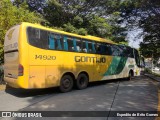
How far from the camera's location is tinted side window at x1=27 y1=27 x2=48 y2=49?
30.3 ft

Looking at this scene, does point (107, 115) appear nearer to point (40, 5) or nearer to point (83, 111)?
point (83, 111)

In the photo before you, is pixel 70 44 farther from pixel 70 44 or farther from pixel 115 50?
pixel 115 50

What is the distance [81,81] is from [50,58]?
2871 mm

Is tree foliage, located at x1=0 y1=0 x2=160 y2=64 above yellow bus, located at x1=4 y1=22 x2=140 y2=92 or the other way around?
above

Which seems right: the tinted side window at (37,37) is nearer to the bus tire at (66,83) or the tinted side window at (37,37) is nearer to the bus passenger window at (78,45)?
the bus tire at (66,83)

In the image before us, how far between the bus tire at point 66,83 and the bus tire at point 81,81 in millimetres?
575

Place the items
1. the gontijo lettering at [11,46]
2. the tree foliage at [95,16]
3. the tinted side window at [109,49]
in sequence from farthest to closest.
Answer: the tree foliage at [95,16] → the tinted side window at [109,49] → the gontijo lettering at [11,46]

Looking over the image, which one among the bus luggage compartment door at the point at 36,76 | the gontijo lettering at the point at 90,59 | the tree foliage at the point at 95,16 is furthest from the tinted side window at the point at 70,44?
the tree foliage at the point at 95,16

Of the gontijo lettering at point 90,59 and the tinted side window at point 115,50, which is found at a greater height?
the tinted side window at point 115,50

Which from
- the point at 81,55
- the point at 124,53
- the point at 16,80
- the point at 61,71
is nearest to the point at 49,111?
the point at 16,80

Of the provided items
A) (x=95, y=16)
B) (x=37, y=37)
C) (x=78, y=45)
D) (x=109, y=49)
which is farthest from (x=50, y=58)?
(x=95, y=16)

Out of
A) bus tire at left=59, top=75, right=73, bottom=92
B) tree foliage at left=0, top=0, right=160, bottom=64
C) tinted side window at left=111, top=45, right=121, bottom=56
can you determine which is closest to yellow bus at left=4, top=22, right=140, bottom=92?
bus tire at left=59, top=75, right=73, bottom=92

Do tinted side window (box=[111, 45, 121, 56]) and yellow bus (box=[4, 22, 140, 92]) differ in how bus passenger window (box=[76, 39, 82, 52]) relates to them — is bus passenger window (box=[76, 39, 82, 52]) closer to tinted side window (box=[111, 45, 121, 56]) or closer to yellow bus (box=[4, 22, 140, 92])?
yellow bus (box=[4, 22, 140, 92])

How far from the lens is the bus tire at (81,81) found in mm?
Result: 11755
